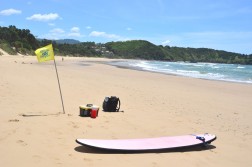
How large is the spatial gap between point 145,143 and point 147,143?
4 cm

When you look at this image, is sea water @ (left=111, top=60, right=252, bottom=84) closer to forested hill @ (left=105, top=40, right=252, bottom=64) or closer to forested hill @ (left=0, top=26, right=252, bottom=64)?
forested hill @ (left=0, top=26, right=252, bottom=64)

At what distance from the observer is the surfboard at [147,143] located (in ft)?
17.4

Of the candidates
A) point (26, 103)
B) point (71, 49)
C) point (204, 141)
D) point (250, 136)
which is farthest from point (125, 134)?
point (71, 49)

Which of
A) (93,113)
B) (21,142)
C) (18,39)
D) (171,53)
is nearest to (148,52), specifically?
(171,53)

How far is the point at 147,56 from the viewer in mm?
156125

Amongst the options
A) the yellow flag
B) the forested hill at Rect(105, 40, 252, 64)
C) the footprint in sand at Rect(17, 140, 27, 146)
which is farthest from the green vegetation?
the forested hill at Rect(105, 40, 252, 64)

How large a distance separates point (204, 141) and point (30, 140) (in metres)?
3.26

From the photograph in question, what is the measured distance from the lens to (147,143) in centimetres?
573

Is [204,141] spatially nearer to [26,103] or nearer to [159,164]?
[159,164]

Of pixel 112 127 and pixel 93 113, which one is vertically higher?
pixel 93 113

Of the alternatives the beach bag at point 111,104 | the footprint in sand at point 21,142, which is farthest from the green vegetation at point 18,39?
the footprint in sand at point 21,142

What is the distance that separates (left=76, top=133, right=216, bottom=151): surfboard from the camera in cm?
529

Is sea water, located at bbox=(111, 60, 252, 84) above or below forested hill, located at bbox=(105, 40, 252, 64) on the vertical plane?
below

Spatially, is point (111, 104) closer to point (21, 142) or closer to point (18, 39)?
point (21, 142)
